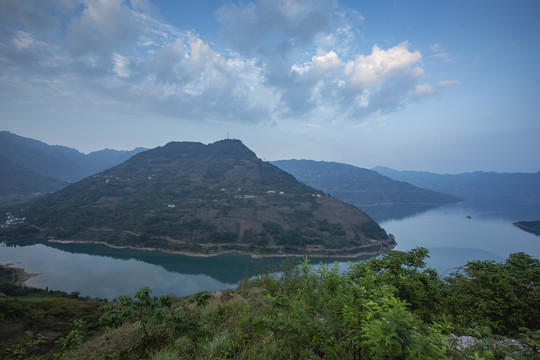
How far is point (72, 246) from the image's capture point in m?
58.5

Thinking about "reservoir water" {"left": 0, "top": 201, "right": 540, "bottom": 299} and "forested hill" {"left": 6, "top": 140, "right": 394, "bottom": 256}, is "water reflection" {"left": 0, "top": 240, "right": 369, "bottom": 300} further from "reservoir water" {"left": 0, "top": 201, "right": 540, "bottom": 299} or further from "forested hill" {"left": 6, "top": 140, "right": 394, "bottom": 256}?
"forested hill" {"left": 6, "top": 140, "right": 394, "bottom": 256}

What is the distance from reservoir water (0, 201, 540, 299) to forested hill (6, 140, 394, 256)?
15.0 feet

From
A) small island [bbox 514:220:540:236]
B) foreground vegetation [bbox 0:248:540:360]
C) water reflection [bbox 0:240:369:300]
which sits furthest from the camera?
small island [bbox 514:220:540:236]

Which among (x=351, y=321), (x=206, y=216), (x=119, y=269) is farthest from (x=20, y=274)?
(x=351, y=321)

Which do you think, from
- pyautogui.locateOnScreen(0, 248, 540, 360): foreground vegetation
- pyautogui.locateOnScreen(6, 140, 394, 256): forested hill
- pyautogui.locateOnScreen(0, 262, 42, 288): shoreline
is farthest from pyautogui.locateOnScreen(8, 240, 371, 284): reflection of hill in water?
pyautogui.locateOnScreen(0, 248, 540, 360): foreground vegetation

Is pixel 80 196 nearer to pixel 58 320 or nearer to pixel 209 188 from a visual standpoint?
pixel 209 188

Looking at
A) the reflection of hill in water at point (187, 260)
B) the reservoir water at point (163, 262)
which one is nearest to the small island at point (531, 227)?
the reservoir water at point (163, 262)

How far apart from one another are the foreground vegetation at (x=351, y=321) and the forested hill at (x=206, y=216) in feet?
171

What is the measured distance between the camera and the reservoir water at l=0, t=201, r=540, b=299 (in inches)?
1556

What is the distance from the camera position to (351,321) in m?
2.38

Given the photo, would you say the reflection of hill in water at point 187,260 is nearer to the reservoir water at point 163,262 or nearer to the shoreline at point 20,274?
the reservoir water at point 163,262

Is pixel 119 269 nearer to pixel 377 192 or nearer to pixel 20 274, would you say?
pixel 20 274

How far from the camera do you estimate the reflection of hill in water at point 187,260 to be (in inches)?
1789

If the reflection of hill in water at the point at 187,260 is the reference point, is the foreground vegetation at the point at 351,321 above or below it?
above
